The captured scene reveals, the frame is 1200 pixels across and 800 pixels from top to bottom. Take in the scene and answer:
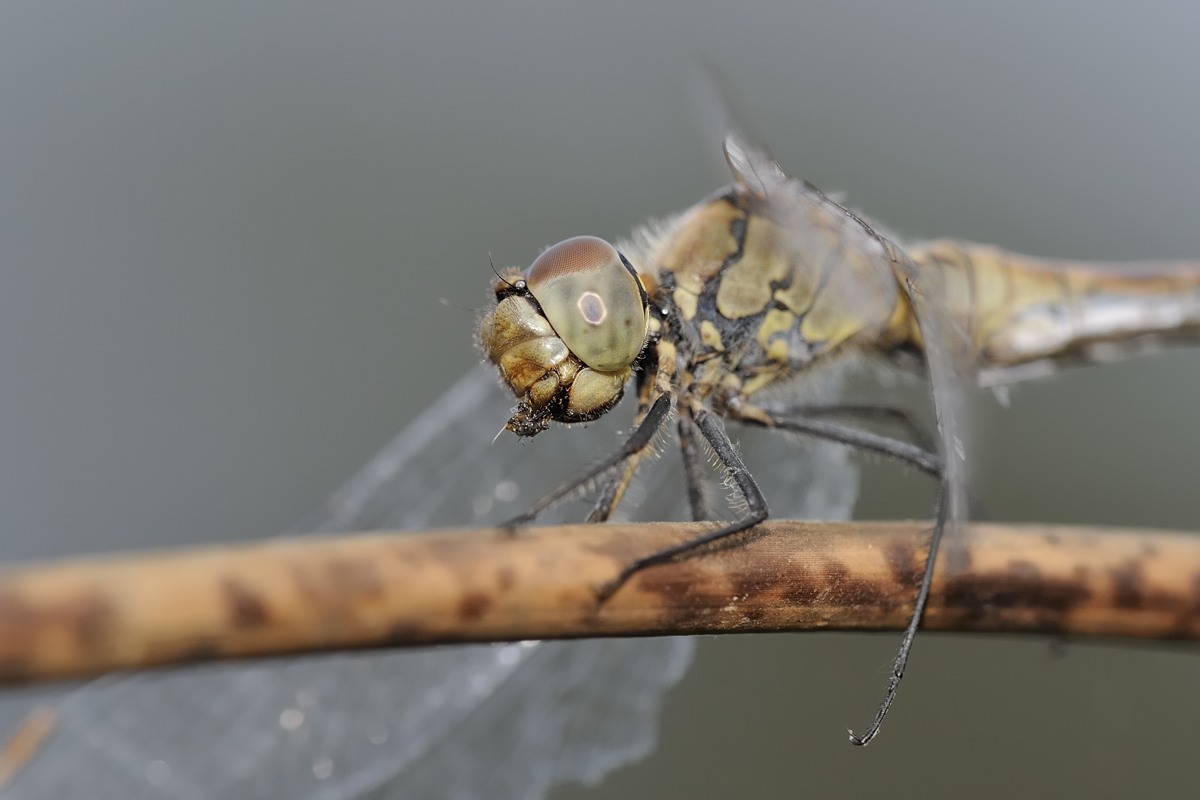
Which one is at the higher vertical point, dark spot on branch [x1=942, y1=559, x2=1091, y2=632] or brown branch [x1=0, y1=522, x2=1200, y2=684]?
brown branch [x1=0, y1=522, x2=1200, y2=684]

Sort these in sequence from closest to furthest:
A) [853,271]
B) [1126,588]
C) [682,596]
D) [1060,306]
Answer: [682,596] → [1126,588] → [853,271] → [1060,306]

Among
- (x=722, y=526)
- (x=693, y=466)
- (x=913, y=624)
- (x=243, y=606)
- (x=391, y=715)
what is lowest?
(x=391, y=715)

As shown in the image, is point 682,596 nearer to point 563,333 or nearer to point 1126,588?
point 1126,588

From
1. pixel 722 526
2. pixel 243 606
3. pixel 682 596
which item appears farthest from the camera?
pixel 722 526

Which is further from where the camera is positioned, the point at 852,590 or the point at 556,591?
the point at 852,590

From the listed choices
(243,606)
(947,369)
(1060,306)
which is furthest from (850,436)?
(243,606)

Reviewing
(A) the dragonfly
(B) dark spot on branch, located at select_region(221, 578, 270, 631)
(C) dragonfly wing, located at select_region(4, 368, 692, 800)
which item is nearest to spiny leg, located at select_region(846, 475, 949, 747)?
(A) the dragonfly

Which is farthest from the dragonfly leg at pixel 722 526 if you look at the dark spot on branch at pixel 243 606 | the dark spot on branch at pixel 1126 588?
the dark spot on branch at pixel 1126 588

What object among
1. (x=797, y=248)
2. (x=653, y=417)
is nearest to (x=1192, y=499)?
(x=797, y=248)

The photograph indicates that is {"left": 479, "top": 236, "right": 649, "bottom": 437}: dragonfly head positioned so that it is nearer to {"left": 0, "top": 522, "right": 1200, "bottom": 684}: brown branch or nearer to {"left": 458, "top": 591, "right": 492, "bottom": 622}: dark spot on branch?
{"left": 0, "top": 522, "right": 1200, "bottom": 684}: brown branch
